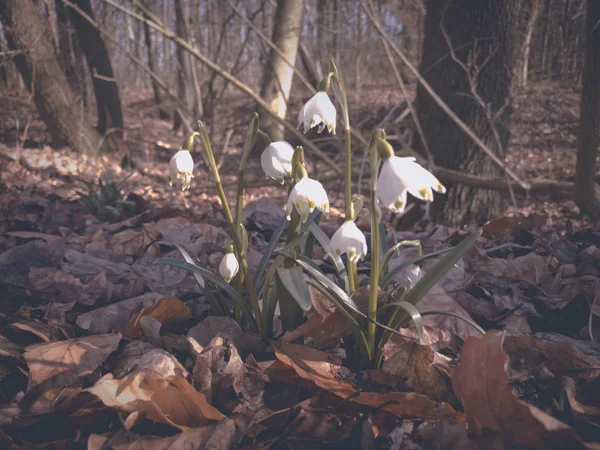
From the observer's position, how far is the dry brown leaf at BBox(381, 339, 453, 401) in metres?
1.05

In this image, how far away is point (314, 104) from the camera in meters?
1.12

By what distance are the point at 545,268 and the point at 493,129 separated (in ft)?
7.39

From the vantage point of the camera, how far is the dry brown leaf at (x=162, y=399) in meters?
0.93

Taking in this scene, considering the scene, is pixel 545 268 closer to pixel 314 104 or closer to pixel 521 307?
pixel 521 307

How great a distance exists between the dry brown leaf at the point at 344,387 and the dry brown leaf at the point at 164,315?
0.29 meters

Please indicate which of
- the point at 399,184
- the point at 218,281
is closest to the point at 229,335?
the point at 218,281

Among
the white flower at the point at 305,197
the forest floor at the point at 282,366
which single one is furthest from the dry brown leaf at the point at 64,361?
the white flower at the point at 305,197

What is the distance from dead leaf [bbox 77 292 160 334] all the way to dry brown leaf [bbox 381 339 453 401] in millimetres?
733

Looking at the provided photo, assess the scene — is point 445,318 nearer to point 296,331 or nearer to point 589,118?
point 296,331

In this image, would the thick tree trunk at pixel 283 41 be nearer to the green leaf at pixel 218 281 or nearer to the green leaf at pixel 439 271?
the green leaf at pixel 218 281

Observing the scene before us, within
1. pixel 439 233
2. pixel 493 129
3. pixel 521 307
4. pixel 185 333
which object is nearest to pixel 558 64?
pixel 493 129

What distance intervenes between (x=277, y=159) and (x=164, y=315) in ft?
1.64

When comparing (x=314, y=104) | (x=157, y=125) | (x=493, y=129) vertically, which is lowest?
(x=157, y=125)

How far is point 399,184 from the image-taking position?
949 millimetres
